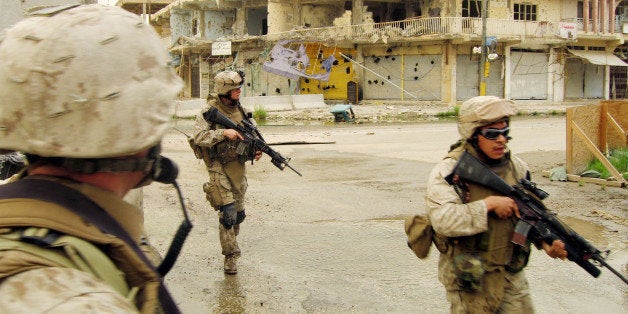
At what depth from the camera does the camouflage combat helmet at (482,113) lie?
301cm

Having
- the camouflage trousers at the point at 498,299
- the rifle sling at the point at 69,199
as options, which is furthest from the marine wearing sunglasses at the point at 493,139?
the rifle sling at the point at 69,199

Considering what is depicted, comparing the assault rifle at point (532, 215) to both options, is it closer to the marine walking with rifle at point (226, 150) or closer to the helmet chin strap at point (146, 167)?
the helmet chin strap at point (146, 167)

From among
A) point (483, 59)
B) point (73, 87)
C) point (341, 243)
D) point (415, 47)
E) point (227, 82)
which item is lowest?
point (341, 243)

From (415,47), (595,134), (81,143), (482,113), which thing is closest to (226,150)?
(482,113)

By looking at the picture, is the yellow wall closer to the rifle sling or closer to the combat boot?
the combat boot

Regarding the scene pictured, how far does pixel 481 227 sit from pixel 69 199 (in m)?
2.15

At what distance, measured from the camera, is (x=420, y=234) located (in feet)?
10.0

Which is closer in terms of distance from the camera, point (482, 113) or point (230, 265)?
point (482, 113)

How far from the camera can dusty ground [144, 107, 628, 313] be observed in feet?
15.3

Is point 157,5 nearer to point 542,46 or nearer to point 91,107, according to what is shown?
point 542,46

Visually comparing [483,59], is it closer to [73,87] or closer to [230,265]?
[230,265]

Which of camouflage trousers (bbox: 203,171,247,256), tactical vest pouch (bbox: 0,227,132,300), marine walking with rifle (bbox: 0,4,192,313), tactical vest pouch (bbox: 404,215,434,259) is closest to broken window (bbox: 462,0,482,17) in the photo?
camouflage trousers (bbox: 203,171,247,256)

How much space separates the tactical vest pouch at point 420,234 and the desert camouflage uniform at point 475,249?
0.21 ft

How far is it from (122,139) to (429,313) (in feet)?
12.1
